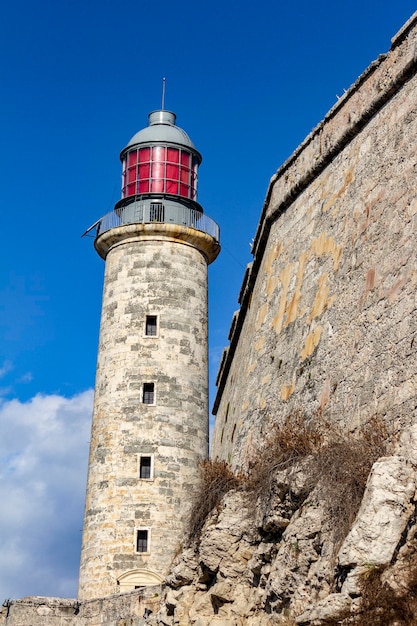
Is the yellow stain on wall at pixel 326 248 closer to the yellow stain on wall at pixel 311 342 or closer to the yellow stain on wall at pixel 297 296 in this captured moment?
the yellow stain on wall at pixel 297 296

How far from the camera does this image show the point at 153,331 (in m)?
25.4

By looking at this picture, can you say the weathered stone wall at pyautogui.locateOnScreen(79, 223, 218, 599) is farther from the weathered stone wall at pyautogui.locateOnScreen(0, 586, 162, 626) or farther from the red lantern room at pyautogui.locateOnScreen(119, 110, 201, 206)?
the red lantern room at pyautogui.locateOnScreen(119, 110, 201, 206)

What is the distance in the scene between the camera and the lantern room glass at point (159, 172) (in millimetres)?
28016

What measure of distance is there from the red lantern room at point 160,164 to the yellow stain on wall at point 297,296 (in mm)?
14254

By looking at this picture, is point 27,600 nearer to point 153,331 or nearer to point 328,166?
point 153,331

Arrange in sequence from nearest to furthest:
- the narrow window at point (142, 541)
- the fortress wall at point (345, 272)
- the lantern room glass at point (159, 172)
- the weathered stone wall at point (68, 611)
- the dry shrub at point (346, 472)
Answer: the dry shrub at point (346, 472), the fortress wall at point (345, 272), the weathered stone wall at point (68, 611), the narrow window at point (142, 541), the lantern room glass at point (159, 172)

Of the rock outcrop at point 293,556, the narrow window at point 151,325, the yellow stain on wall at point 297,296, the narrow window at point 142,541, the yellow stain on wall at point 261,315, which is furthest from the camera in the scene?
the narrow window at point 151,325

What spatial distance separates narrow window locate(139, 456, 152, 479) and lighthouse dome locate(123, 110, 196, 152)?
9088mm

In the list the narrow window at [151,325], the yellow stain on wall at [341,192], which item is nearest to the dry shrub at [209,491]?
the yellow stain on wall at [341,192]

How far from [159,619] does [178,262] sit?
46.9 ft

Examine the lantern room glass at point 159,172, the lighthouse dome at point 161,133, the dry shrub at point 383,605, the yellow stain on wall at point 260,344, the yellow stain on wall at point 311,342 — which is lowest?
the dry shrub at point 383,605

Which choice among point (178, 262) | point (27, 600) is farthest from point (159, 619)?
point (178, 262)

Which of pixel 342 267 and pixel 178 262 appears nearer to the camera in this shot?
pixel 342 267

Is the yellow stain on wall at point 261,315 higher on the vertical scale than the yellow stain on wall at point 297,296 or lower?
higher
